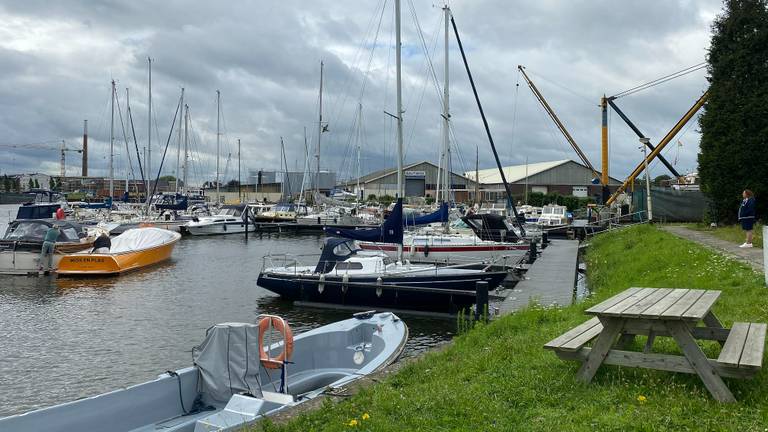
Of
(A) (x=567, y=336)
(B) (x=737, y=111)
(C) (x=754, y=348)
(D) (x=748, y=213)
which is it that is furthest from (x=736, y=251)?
(A) (x=567, y=336)

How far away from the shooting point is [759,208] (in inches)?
972

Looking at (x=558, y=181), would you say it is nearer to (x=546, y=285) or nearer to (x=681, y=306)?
(x=546, y=285)

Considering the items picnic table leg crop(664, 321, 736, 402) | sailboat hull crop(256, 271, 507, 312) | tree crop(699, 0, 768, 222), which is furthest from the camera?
tree crop(699, 0, 768, 222)

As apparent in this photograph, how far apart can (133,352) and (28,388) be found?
10.1ft

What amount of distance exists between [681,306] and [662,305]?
18 centimetres

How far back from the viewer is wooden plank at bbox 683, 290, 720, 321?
18.8ft

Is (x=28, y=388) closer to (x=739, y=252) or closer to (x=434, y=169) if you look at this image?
(x=739, y=252)

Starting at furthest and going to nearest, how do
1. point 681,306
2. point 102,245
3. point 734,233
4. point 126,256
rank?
point 102,245, point 126,256, point 734,233, point 681,306

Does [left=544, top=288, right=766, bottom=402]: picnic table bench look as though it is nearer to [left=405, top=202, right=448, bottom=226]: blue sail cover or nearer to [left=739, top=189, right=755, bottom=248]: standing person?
[left=739, top=189, right=755, bottom=248]: standing person

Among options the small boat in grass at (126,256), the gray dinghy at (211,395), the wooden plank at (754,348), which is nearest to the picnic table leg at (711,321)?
the wooden plank at (754,348)

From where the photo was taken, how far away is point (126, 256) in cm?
3061

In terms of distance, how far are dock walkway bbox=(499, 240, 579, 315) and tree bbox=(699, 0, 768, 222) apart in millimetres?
7016

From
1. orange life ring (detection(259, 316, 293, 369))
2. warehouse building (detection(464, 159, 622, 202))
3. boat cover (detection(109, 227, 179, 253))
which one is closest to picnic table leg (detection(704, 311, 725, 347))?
orange life ring (detection(259, 316, 293, 369))

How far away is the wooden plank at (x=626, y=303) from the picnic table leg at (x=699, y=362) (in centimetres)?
46
